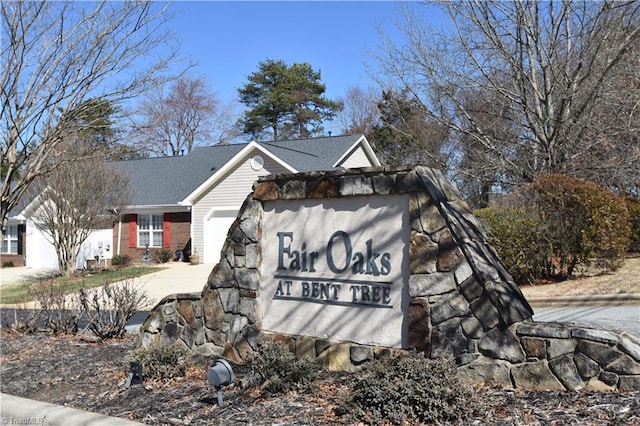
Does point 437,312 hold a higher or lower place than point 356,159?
lower

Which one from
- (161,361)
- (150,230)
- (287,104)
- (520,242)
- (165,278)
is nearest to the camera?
(161,361)

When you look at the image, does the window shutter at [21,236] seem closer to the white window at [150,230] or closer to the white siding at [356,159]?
the white window at [150,230]

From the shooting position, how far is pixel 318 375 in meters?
5.39

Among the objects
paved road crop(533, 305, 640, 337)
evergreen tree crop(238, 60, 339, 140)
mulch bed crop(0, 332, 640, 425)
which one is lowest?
mulch bed crop(0, 332, 640, 425)

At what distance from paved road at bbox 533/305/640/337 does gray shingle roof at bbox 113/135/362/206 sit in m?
14.4

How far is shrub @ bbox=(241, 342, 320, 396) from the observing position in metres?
5.14

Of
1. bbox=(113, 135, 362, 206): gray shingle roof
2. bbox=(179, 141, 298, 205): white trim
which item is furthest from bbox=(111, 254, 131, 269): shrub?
A: bbox=(179, 141, 298, 205): white trim

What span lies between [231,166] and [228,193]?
1.09m

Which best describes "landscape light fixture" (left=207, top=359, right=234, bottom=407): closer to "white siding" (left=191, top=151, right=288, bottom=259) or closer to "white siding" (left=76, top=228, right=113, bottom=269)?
"white siding" (left=191, top=151, right=288, bottom=259)

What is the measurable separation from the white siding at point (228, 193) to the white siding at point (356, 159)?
3444 mm

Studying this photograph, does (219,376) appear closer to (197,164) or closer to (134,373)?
(134,373)

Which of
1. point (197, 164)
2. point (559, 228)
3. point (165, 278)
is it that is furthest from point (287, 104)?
point (559, 228)

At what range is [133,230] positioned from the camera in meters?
27.2

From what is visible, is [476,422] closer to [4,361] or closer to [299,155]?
[4,361]
